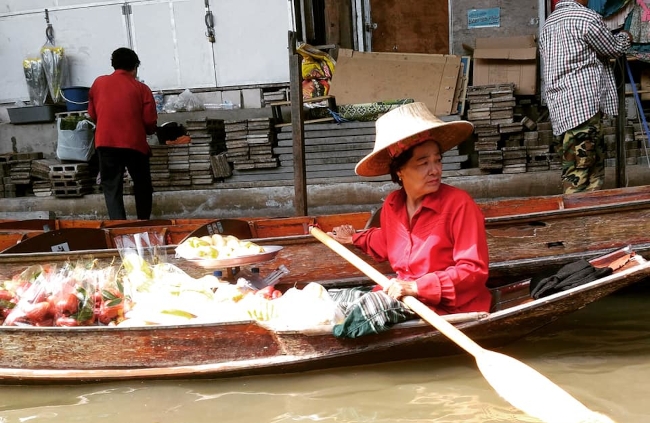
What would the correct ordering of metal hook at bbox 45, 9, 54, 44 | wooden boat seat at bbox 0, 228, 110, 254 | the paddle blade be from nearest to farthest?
the paddle blade
wooden boat seat at bbox 0, 228, 110, 254
metal hook at bbox 45, 9, 54, 44

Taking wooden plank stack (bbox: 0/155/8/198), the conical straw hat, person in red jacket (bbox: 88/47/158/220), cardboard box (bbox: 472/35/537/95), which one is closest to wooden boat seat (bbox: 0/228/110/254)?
person in red jacket (bbox: 88/47/158/220)

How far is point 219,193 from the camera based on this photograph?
8570 millimetres

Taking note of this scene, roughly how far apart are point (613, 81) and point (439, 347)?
348 centimetres

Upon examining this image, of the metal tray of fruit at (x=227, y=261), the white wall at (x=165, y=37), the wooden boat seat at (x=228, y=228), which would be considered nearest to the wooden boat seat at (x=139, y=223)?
the wooden boat seat at (x=228, y=228)

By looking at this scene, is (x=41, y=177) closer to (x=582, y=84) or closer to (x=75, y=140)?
(x=75, y=140)

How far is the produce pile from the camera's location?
3748 mm

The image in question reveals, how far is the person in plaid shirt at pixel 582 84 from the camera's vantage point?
5.80 meters

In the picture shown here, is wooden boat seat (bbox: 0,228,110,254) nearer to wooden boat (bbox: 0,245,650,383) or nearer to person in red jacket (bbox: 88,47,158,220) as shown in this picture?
wooden boat (bbox: 0,245,650,383)

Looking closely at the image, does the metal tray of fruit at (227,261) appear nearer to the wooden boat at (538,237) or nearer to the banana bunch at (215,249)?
the banana bunch at (215,249)

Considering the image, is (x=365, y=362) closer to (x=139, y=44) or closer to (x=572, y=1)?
(x=572, y=1)

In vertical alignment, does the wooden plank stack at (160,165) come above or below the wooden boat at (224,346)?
above

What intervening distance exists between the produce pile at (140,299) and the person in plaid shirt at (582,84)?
3.16 meters

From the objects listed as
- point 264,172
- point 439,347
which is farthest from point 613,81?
point 264,172

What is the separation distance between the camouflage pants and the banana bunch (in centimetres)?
310
